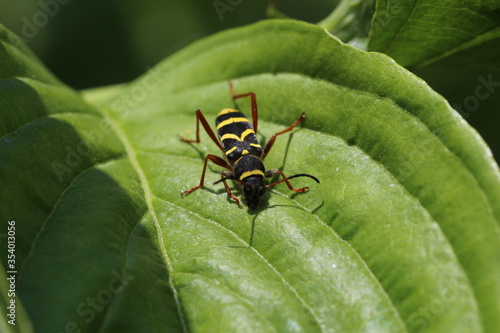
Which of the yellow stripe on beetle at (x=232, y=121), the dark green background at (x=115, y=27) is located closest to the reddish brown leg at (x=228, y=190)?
the yellow stripe on beetle at (x=232, y=121)

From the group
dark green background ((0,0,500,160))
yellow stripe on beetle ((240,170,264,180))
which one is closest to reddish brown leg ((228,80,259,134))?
yellow stripe on beetle ((240,170,264,180))

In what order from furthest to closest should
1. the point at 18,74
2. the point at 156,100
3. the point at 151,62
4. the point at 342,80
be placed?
the point at 151,62 < the point at 156,100 < the point at 18,74 < the point at 342,80

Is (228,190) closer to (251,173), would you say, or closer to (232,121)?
(251,173)

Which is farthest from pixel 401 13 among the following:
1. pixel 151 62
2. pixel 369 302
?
pixel 151 62

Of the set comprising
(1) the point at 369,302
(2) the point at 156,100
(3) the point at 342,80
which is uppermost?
(3) the point at 342,80

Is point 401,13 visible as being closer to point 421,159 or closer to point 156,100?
point 421,159

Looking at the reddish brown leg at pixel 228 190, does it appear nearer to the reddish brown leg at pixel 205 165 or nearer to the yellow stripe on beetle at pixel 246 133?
the reddish brown leg at pixel 205 165

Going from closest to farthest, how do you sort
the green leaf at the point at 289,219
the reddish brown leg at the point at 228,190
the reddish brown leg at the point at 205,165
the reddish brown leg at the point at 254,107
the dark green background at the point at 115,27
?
1. the green leaf at the point at 289,219
2. the reddish brown leg at the point at 228,190
3. the reddish brown leg at the point at 205,165
4. the reddish brown leg at the point at 254,107
5. the dark green background at the point at 115,27
